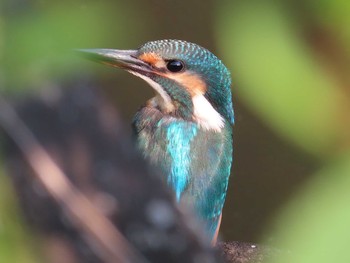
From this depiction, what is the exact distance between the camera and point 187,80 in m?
1.81

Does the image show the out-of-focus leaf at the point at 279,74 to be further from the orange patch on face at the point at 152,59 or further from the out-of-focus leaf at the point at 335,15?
the orange patch on face at the point at 152,59

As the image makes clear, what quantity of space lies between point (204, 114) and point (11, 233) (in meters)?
1.61

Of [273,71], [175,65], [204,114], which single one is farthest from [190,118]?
[273,71]

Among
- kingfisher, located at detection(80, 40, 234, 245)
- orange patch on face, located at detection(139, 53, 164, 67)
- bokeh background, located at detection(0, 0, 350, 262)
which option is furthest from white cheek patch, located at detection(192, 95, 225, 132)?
bokeh background, located at detection(0, 0, 350, 262)

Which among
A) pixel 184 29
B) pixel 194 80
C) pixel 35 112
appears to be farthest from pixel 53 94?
pixel 184 29

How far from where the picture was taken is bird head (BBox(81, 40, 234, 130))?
1.72 m

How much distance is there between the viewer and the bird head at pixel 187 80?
1.72m

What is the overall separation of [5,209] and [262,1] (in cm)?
13

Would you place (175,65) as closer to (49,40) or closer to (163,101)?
(163,101)

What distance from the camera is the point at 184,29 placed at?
199cm

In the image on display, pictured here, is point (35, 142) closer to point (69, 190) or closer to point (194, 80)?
point (69, 190)

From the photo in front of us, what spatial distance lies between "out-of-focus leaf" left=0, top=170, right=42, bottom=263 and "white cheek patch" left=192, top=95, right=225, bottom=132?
158 cm

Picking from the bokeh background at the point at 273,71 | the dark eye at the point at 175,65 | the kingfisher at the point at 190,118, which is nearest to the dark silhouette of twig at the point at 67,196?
the bokeh background at the point at 273,71

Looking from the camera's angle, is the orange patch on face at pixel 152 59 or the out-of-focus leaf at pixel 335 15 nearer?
the out-of-focus leaf at pixel 335 15
